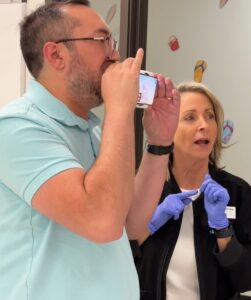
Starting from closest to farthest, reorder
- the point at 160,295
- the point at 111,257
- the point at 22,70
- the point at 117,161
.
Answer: the point at 117,161
the point at 111,257
the point at 160,295
the point at 22,70

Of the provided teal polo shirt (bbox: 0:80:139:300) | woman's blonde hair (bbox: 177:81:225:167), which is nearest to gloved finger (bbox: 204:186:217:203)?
woman's blonde hair (bbox: 177:81:225:167)

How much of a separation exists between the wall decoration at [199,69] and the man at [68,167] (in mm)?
1508

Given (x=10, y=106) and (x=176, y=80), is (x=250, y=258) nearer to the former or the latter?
(x=10, y=106)

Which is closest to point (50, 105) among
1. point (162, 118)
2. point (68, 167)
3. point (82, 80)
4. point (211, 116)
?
point (82, 80)

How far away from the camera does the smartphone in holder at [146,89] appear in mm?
1099

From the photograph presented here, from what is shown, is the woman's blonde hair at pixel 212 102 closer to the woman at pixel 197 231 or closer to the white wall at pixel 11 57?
the woman at pixel 197 231

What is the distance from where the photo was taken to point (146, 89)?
1114 millimetres

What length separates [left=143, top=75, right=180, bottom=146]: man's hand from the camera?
1184 mm

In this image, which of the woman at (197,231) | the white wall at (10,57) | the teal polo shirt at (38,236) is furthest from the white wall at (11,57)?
the teal polo shirt at (38,236)

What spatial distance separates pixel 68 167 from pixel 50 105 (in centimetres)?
21

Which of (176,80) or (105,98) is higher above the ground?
(105,98)

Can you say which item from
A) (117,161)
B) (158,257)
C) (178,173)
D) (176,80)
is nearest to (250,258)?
(158,257)

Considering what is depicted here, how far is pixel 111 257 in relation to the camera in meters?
0.93

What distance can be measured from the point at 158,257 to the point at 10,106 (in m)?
0.79
